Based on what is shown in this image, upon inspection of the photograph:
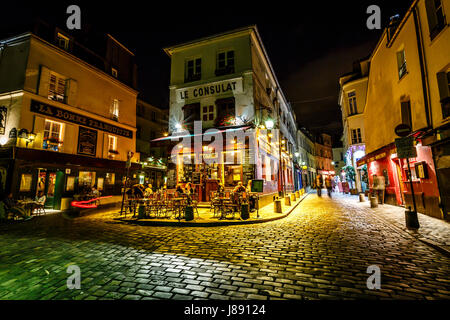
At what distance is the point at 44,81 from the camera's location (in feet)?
45.1

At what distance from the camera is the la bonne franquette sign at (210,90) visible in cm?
1532

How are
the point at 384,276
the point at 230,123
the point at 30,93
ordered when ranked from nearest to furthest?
the point at 384,276 < the point at 30,93 < the point at 230,123

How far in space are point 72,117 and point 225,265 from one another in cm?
1692

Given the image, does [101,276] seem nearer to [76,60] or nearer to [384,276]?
[384,276]

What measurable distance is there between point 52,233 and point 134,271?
5489 mm

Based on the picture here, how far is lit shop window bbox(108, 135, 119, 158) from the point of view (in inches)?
711

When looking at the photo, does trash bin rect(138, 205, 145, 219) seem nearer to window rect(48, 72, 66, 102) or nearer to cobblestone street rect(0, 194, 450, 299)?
cobblestone street rect(0, 194, 450, 299)

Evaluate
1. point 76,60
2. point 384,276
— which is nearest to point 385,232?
point 384,276

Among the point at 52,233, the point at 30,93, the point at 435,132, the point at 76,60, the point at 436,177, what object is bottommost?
the point at 52,233

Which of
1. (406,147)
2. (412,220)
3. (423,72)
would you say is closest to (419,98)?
(423,72)

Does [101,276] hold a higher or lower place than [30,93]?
lower

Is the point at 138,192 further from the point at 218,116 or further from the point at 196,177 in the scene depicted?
the point at 218,116

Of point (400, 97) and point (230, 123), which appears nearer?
point (400, 97)

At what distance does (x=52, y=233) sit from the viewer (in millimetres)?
7078
